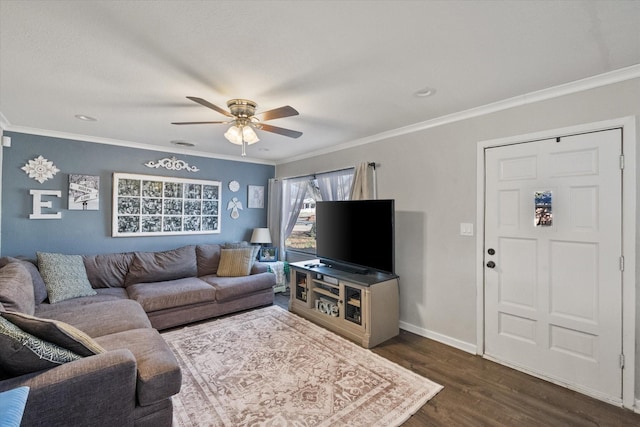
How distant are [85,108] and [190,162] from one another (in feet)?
6.18

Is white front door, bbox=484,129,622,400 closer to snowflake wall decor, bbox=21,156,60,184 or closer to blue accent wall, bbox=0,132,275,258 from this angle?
blue accent wall, bbox=0,132,275,258

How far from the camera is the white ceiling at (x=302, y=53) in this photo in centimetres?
Answer: 143

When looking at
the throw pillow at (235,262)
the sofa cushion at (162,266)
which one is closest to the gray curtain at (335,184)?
the throw pillow at (235,262)

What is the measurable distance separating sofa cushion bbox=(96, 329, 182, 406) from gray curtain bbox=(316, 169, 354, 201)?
9.60 ft

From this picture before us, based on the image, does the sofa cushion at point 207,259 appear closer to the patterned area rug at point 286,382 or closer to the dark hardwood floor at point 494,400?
the patterned area rug at point 286,382

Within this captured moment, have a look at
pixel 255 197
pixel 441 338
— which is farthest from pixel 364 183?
pixel 255 197

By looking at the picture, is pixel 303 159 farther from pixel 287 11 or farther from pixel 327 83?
pixel 287 11

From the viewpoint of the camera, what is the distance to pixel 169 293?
131 inches

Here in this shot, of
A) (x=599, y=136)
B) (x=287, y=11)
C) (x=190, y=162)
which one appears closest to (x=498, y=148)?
(x=599, y=136)

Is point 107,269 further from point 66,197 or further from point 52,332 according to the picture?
point 52,332

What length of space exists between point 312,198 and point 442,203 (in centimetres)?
234

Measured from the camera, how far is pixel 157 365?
1719 mm

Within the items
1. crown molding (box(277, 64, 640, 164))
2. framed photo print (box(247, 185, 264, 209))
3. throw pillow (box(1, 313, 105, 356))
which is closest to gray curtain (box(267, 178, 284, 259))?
framed photo print (box(247, 185, 264, 209))

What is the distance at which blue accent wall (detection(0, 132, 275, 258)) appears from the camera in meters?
3.36
